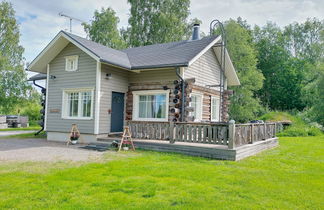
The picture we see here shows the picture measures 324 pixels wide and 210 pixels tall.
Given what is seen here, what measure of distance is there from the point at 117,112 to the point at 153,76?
2.27 metres

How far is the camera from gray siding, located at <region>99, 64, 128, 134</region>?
32.7 ft

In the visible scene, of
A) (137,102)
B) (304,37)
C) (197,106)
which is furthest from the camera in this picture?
(304,37)

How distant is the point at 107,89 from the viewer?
1017cm

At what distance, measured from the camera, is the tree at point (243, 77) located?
22688 millimetres

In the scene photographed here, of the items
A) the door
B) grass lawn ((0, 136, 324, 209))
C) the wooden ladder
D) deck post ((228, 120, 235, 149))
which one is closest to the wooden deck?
deck post ((228, 120, 235, 149))

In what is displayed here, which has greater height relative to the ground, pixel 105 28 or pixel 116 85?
pixel 105 28

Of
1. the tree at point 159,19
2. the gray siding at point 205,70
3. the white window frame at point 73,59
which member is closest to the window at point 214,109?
the gray siding at point 205,70

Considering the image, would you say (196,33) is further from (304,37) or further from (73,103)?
(304,37)

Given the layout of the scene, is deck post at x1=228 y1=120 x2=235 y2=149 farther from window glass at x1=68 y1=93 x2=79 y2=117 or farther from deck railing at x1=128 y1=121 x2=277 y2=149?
window glass at x1=68 y1=93 x2=79 y2=117

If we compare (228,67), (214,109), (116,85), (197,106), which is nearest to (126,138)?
(116,85)

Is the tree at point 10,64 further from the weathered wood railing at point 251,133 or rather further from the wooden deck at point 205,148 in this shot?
the weathered wood railing at point 251,133

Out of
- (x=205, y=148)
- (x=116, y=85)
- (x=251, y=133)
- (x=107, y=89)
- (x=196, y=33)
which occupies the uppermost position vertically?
(x=196, y=33)

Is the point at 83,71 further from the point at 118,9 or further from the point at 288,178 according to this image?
the point at 118,9

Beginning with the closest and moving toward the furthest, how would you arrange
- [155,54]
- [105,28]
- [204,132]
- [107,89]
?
[204,132] < [107,89] < [155,54] < [105,28]
